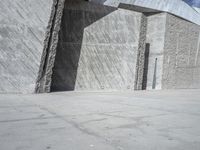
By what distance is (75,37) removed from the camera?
941 centimetres

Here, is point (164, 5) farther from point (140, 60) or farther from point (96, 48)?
point (96, 48)

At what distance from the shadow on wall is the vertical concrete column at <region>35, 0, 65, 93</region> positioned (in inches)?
77.7

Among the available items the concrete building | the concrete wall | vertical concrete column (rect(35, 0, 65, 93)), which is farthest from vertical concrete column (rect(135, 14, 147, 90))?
the concrete wall

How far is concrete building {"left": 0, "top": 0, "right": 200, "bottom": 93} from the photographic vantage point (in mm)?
6715

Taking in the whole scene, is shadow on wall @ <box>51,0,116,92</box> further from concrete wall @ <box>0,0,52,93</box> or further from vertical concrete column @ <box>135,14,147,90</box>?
concrete wall @ <box>0,0,52,93</box>

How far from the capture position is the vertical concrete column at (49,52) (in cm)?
693

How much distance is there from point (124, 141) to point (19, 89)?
5072mm

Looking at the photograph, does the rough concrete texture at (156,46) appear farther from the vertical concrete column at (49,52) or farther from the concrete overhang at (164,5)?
the vertical concrete column at (49,52)

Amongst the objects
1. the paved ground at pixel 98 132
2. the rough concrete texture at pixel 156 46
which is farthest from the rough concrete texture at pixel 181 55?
the paved ground at pixel 98 132

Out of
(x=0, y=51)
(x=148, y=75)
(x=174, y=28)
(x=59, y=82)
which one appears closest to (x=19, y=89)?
(x=0, y=51)

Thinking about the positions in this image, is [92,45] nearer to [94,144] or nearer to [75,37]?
[75,37]

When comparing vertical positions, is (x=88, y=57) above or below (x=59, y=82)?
above

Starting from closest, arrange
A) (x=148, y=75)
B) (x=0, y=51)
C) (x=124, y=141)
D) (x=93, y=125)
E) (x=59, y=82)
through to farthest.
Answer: (x=124, y=141), (x=93, y=125), (x=0, y=51), (x=59, y=82), (x=148, y=75)

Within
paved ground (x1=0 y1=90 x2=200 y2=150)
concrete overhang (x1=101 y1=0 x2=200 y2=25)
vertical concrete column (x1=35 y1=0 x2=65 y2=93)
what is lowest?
paved ground (x1=0 y1=90 x2=200 y2=150)
